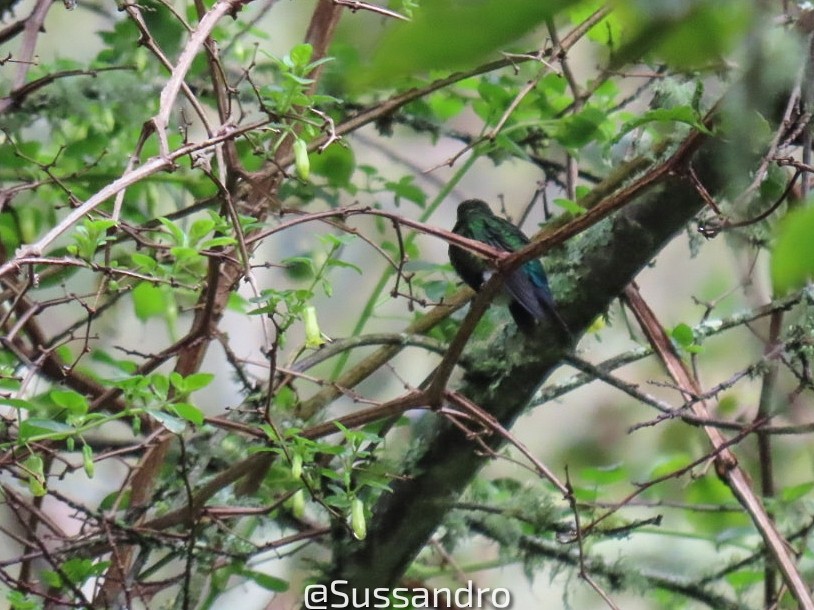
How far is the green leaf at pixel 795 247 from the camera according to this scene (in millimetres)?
252

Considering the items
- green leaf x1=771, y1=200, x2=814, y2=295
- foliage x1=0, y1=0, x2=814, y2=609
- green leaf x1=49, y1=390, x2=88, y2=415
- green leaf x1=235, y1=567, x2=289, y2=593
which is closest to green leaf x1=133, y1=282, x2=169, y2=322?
foliage x1=0, y1=0, x2=814, y2=609

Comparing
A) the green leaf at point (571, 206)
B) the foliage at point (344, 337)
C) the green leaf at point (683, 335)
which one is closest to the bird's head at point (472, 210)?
the foliage at point (344, 337)

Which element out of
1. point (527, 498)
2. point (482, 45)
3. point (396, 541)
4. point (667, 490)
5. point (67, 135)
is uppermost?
point (67, 135)

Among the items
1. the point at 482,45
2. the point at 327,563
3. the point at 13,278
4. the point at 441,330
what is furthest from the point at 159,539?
the point at 482,45

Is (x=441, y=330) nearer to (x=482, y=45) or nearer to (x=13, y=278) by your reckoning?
(x=13, y=278)

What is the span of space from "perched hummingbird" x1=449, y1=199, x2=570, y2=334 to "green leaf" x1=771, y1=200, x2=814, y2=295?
752mm

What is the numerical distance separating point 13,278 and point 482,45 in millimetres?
1395

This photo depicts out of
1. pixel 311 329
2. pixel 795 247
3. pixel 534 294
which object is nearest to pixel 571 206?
pixel 534 294

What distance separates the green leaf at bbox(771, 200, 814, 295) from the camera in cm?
25

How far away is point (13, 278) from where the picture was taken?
1504 mm

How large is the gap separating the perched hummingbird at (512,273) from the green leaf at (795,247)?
75cm

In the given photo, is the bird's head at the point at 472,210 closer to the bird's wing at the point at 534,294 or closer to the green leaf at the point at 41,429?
the bird's wing at the point at 534,294

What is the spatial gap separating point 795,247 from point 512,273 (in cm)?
76

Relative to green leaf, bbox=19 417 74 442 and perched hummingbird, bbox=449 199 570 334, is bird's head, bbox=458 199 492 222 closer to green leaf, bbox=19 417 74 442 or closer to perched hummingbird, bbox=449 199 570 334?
perched hummingbird, bbox=449 199 570 334
